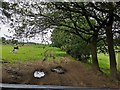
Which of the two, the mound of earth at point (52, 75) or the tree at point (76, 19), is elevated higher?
the tree at point (76, 19)

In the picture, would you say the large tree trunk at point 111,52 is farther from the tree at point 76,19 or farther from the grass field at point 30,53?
the grass field at point 30,53

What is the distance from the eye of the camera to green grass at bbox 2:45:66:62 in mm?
2217

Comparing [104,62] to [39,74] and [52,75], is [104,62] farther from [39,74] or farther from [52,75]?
[39,74]

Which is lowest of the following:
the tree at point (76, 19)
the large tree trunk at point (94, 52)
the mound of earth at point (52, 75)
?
the mound of earth at point (52, 75)

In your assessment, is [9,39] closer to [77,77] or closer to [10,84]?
[10,84]

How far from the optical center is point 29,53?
2234 mm

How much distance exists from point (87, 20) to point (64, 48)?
0.41m

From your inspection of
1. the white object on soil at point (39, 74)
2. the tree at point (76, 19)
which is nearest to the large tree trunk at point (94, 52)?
the tree at point (76, 19)

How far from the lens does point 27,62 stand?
88.2 inches

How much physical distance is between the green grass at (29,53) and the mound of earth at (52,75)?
0.05 meters

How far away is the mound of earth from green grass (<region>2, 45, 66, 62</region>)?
50mm

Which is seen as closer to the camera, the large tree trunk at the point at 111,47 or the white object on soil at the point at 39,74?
the white object on soil at the point at 39,74

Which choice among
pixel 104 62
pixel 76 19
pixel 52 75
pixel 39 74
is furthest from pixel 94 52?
pixel 39 74

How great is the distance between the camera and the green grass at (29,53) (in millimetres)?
2217
